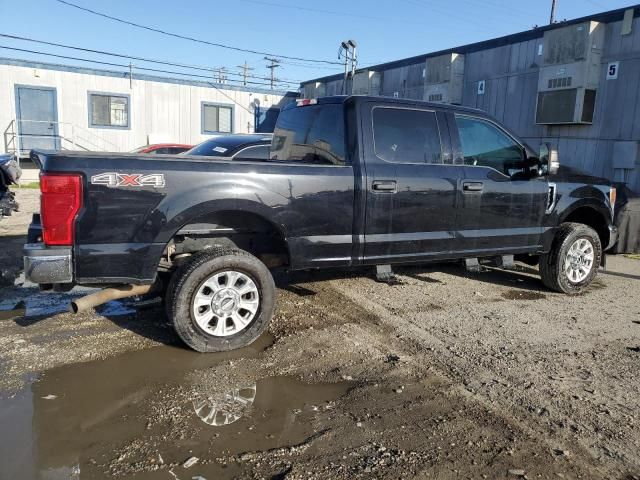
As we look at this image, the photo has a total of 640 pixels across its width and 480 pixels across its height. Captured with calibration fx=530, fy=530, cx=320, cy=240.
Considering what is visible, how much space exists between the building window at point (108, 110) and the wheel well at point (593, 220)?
19240 millimetres

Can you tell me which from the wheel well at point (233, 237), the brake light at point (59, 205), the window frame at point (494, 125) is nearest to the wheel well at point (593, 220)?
the window frame at point (494, 125)

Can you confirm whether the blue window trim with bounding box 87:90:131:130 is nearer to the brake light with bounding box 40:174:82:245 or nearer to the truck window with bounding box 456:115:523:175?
the truck window with bounding box 456:115:523:175

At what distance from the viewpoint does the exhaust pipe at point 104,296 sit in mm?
3969

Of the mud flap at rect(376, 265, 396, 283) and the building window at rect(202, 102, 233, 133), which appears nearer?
the mud flap at rect(376, 265, 396, 283)

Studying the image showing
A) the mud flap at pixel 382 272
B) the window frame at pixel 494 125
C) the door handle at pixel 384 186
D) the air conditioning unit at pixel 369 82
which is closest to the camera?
the door handle at pixel 384 186

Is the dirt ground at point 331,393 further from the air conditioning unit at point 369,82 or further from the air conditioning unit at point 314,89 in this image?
the air conditioning unit at point 314,89

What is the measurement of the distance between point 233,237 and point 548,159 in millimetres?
3405

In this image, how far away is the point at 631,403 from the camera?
3.52 metres

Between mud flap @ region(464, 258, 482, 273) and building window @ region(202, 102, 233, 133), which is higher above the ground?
building window @ region(202, 102, 233, 133)

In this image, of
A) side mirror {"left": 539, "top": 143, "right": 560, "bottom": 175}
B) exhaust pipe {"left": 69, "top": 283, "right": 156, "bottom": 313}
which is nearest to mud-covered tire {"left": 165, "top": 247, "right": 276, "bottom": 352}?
exhaust pipe {"left": 69, "top": 283, "right": 156, "bottom": 313}

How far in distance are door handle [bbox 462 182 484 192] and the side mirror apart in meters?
0.80

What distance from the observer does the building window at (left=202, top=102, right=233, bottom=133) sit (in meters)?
23.9

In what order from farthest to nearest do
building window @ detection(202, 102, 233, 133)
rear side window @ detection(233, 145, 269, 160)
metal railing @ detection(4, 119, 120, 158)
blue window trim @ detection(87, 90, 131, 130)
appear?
building window @ detection(202, 102, 233, 133)
blue window trim @ detection(87, 90, 131, 130)
metal railing @ detection(4, 119, 120, 158)
rear side window @ detection(233, 145, 269, 160)

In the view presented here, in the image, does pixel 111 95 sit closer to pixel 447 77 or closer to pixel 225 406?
pixel 447 77
